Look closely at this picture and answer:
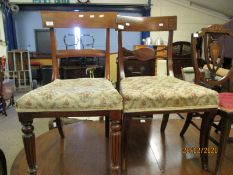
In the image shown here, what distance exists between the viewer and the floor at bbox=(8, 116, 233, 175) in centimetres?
121

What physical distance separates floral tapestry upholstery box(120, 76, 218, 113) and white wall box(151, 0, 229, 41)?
4.76 metres

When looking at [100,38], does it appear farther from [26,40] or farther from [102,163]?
[102,163]

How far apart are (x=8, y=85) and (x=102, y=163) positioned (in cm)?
250

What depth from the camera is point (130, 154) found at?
1382 millimetres

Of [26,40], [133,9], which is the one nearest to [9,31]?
[26,40]

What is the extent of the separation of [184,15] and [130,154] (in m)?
5.23

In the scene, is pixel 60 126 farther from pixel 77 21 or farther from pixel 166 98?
pixel 166 98

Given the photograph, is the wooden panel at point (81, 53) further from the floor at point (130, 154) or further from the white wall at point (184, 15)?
the white wall at point (184, 15)

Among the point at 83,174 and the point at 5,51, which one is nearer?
the point at 83,174

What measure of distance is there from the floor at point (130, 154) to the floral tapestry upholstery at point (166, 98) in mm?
436

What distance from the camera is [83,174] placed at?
1.17 m

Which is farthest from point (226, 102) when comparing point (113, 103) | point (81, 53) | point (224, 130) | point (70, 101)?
point (81, 53)

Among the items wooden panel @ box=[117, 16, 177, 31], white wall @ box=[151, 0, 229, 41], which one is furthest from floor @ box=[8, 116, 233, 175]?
white wall @ box=[151, 0, 229, 41]

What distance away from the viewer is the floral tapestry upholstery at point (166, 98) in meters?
0.94
